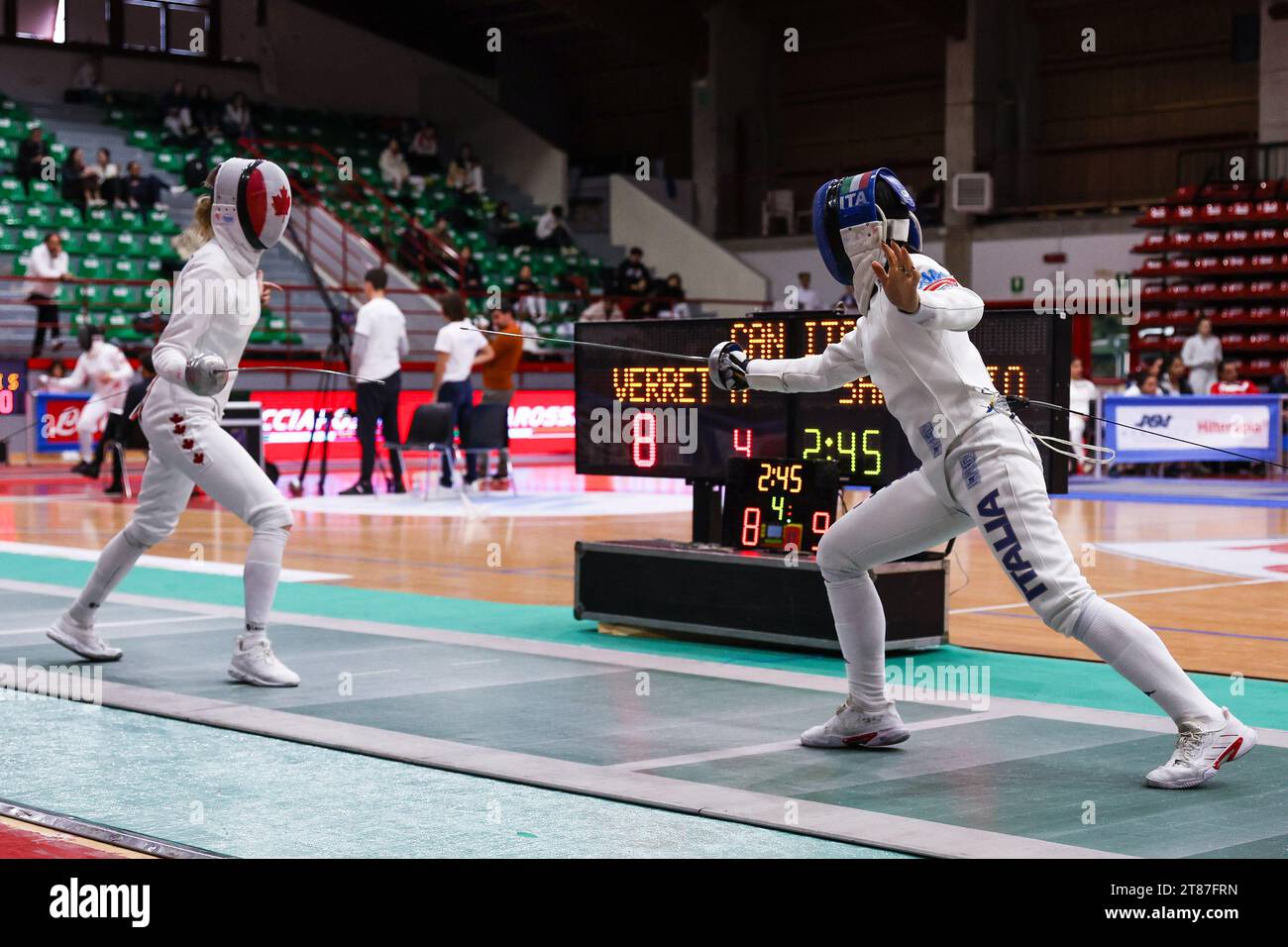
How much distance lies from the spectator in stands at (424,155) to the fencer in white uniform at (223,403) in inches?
930

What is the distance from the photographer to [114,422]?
15602mm

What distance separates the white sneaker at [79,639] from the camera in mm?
6617

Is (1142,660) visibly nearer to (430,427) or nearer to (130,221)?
(430,427)

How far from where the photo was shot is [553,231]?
2930 centimetres

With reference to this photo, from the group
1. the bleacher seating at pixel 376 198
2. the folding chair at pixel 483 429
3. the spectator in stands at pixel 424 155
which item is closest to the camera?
the folding chair at pixel 483 429

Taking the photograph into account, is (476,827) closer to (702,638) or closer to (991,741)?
(991,741)

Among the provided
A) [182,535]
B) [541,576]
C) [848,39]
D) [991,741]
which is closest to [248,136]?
[848,39]

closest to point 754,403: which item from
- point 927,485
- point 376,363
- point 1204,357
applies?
point 927,485

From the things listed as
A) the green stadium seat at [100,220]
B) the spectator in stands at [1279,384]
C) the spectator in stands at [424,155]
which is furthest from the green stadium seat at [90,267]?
the spectator in stands at [1279,384]

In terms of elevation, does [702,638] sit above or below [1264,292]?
below

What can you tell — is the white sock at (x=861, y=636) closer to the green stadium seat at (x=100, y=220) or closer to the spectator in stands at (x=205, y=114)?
the green stadium seat at (x=100, y=220)

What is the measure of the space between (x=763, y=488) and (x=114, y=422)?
32.0 ft
